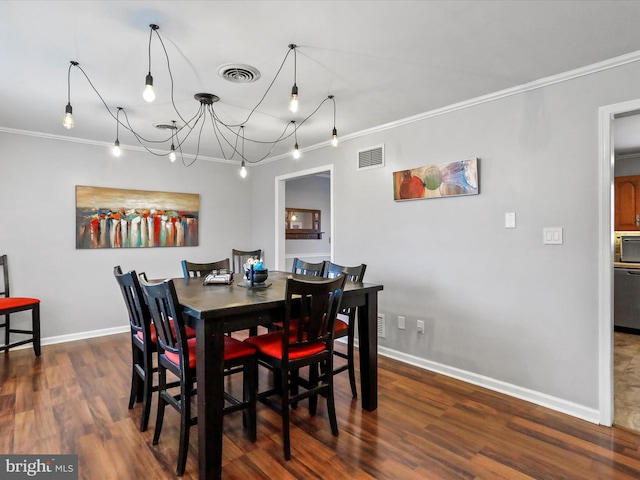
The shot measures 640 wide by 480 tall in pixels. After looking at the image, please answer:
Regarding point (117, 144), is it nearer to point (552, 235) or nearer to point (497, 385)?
point (552, 235)

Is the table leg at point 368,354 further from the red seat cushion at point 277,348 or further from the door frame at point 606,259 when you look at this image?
the door frame at point 606,259

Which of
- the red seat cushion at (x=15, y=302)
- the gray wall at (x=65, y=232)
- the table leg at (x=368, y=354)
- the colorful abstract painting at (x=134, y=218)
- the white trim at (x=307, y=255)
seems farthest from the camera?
the white trim at (x=307, y=255)

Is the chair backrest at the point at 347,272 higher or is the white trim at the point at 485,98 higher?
the white trim at the point at 485,98

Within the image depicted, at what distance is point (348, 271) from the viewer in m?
3.07

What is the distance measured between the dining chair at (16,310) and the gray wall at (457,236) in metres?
0.10

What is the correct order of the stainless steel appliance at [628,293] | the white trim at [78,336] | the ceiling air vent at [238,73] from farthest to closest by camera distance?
1. the stainless steel appliance at [628,293]
2. the white trim at [78,336]
3. the ceiling air vent at [238,73]

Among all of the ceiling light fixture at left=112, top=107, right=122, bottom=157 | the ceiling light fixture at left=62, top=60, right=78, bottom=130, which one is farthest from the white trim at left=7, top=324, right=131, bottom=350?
the ceiling light fixture at left=62, top=60, right=78, bottom=130

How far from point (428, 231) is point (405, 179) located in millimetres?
554

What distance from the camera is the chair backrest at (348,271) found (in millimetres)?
2957

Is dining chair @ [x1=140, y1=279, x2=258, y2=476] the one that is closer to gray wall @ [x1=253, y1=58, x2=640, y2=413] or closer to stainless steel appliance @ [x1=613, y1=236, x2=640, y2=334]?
gray wall @ [x1=253, y1=58, x2=640, y2=413]

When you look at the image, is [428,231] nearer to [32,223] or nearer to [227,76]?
[227,76]

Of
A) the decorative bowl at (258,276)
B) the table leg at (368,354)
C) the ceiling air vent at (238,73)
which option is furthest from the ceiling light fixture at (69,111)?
the table leg at (368,354)

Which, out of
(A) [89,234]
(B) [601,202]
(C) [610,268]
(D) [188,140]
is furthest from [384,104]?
(A) [89,234]

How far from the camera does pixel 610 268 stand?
7.71ft
